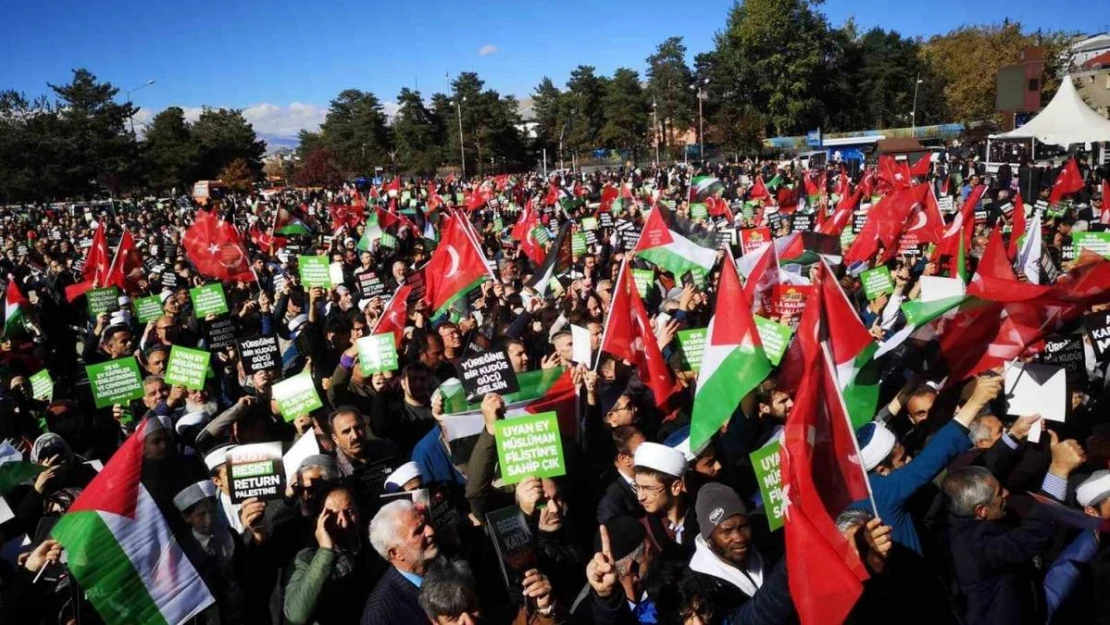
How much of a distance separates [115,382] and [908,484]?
5846 millimetres

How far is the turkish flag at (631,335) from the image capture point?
238 inches

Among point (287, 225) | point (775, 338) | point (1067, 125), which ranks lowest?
point (775, 338)

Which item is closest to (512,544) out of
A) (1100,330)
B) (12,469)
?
(12,469)

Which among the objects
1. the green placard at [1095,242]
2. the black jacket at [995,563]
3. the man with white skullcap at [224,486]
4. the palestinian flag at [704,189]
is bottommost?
the black jacket at [995,563]

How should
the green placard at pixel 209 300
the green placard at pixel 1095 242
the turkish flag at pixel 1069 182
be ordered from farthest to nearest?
the turkish flag at pixel 1069 182
the green placard at pixel 1095 242
the green placard at pixel 209 300

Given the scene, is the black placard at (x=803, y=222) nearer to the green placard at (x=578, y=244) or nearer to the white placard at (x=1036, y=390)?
the green placard at (x=578, y=244)

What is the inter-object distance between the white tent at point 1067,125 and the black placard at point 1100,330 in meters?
22.1

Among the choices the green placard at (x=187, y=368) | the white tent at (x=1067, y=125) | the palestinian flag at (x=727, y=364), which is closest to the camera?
the palestinian flag at (x=727, y=364)

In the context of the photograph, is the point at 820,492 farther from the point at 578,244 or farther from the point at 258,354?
the point at 578,244

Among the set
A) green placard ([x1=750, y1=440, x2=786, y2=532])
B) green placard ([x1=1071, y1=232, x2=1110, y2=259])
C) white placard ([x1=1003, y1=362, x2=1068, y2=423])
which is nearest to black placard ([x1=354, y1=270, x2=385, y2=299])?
green placard ([x1=750, y1=440, x2=786, y2=532])

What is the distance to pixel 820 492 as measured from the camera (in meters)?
3.55

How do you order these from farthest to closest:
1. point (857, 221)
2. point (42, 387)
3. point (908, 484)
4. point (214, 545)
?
point (857, 221) < point (42, 387) < point (908, 484) < point (214, 545)

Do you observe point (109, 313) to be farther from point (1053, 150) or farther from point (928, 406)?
point (1053, 150)

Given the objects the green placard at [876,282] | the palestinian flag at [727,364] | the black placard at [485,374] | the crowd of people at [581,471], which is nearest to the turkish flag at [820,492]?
the crowd of people at [581,471]
